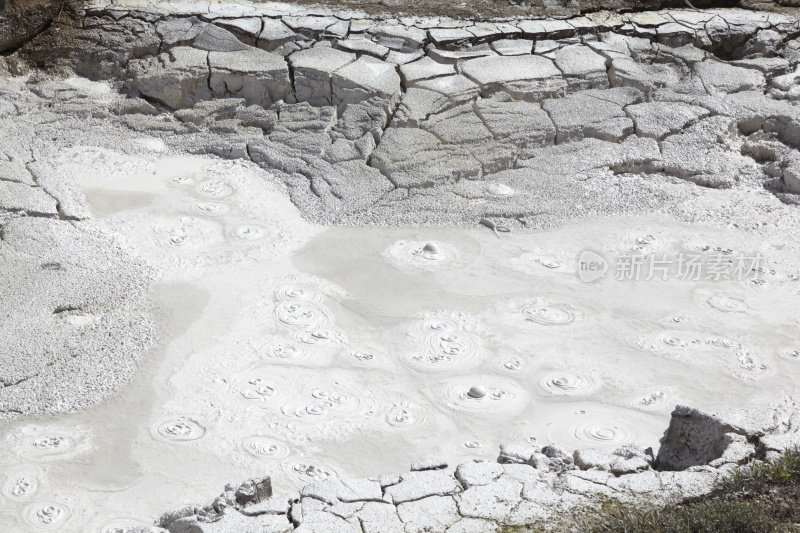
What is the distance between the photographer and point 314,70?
6.16 m

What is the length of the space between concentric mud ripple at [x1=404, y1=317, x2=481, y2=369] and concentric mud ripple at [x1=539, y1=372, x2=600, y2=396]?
0.35 metres

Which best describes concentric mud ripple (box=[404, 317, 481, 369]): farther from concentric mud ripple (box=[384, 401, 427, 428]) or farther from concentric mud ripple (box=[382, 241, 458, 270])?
concentric mud ripple (box=[382, 241, 458, 270])

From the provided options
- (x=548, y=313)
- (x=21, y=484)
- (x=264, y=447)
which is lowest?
(x=21, y=484)

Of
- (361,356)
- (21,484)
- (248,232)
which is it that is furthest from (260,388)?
(248,232)

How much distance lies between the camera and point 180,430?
12.2 ft

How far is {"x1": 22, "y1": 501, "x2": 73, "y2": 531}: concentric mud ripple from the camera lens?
3230 millimetres

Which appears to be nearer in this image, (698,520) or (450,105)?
(698,520)

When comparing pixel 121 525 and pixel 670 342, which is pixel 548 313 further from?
pixel 121 525

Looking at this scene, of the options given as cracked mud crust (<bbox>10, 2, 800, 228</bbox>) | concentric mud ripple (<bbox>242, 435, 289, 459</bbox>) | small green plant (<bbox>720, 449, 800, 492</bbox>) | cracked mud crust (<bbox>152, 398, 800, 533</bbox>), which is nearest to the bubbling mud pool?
concentric mud ripple (<bbox>242, 435, 289, 459</bbox>)

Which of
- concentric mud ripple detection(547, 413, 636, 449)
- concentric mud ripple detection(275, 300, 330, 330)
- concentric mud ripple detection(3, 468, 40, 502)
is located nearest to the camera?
concentric mud ripple detection(3, 468, 40, 502)

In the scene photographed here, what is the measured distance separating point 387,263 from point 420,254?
0.21 meters

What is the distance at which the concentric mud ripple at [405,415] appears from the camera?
3848 millimetres

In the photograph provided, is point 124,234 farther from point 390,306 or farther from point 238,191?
point 390,306

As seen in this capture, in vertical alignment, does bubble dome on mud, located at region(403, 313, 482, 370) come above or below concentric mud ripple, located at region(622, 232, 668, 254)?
below
